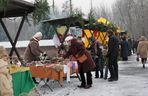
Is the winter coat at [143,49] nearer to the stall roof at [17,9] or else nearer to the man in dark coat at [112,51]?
the man in dark coat at [112,51]

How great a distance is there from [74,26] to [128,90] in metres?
8.20

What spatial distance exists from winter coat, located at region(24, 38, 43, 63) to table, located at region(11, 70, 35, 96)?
10.4ft

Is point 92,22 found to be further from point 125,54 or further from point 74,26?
point 125,54

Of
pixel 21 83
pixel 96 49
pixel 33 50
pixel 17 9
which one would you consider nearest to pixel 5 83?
pixel 21 83

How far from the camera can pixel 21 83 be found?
10.1 metres

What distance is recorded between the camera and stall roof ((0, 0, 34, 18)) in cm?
1125

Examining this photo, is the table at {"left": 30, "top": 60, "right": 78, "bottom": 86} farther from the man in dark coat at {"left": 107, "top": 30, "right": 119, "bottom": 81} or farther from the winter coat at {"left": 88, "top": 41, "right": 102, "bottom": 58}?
the winter coat at {"left": 88, "top": 41, "right": 102, "bottom": 58}

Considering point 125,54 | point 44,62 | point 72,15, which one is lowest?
point 125,54

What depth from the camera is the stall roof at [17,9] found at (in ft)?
36.9

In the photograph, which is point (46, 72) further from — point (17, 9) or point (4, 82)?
point (4, 82)

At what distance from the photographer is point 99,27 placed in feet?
87.9

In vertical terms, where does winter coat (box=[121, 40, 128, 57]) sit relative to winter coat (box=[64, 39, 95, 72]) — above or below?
below

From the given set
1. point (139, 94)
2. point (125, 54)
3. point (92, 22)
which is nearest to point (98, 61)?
point (139, 94)

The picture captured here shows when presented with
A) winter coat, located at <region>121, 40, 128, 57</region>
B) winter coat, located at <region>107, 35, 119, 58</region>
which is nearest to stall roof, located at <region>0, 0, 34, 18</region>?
winter coat, located at <region>107, 35, 119, 58</region>
